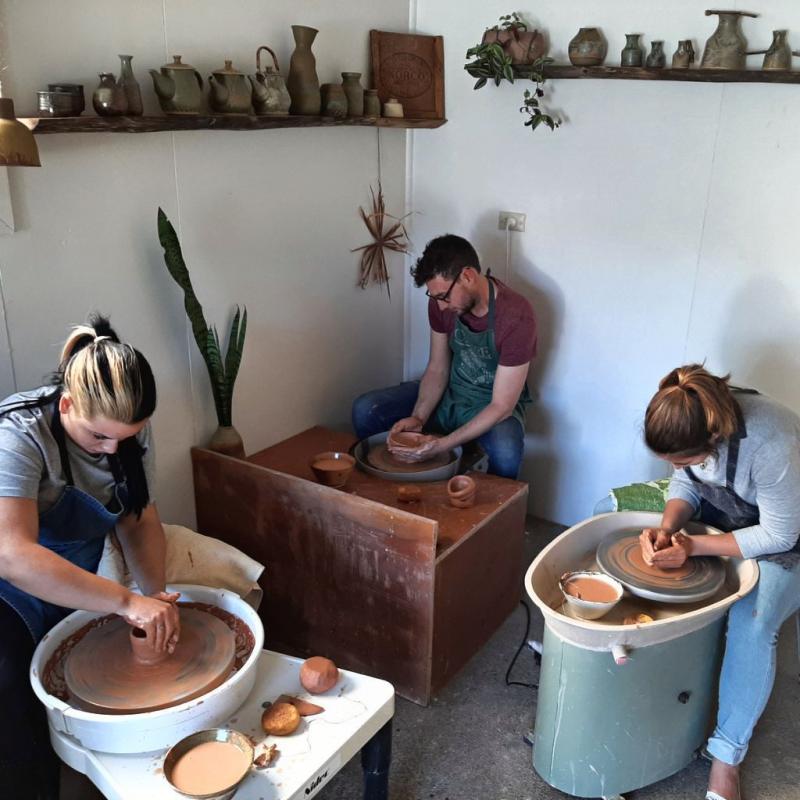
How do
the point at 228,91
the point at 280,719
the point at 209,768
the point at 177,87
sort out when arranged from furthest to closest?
the point at 228,91
the point at 177,87
the point at 280,719
the point at 209,768

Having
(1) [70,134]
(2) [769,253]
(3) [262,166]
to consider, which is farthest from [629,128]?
(1) [70,134]

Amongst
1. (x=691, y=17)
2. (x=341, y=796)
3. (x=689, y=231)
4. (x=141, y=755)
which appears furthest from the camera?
(x=689, y=231)

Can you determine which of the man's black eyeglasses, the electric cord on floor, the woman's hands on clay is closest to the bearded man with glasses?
the man's black eyeglasses

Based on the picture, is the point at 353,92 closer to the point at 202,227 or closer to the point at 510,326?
the point at 202,227

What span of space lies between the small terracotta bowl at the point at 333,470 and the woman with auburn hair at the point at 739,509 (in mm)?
885

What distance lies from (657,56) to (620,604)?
1646 millimetres

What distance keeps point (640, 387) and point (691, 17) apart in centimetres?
118

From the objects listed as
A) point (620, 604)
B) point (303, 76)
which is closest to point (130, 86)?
point (303, 76)

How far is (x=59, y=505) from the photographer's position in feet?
5.53

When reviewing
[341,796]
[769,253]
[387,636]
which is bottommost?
[341,796]

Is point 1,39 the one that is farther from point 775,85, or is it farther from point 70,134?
point 775,85

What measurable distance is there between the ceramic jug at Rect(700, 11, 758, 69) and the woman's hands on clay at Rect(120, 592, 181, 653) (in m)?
2.09

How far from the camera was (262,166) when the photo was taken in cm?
250

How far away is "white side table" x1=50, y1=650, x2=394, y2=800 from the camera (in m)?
1.42
